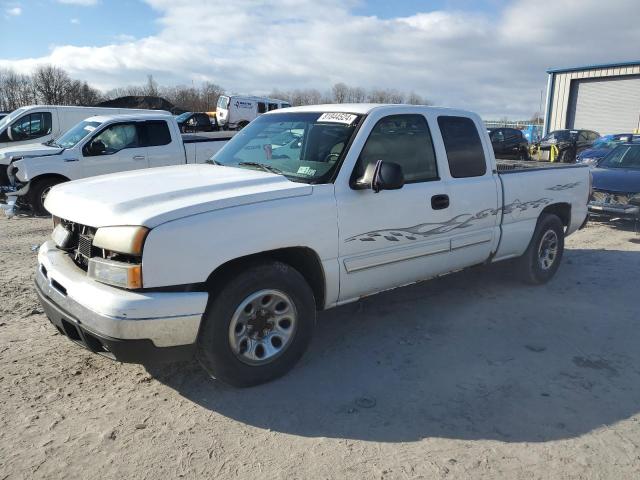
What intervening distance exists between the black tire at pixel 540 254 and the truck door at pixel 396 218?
1.57m

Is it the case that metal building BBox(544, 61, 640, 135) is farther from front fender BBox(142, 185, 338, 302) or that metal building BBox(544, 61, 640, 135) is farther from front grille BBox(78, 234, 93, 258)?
front grille BBox(78, 234, 93, 258)

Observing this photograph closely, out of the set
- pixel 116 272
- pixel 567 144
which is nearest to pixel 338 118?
pixel 116 272

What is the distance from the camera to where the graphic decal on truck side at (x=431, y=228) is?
3.86 metres

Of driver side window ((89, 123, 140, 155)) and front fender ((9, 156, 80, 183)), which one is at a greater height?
driver side window ((89, 123, 140, 155))

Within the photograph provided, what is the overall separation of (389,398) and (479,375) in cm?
79

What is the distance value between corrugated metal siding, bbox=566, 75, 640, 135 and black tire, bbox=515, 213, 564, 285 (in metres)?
28.7

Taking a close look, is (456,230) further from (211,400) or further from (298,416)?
(211,400)

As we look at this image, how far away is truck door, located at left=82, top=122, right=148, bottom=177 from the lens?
9.40 meters

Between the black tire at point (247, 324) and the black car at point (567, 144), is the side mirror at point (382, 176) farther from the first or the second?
the black car at point (567, 144)

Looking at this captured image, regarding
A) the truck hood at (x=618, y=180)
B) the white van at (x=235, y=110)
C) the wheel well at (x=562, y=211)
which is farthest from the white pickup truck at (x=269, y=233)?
the white van at (x=235, y=110)

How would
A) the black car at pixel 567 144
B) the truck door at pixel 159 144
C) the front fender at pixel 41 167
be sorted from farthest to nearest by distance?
the black car at pixel 567 144 → the truck door at pixel 159 144 → the front fender at pixel 41 167

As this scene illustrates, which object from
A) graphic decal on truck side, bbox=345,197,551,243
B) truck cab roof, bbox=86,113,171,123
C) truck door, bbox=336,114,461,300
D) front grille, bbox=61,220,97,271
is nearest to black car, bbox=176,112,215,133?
truck cab roof, bbox=86,113,171,123

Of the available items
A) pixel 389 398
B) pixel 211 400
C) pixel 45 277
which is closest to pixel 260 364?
pixel 211 400

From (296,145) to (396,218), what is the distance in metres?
1.01
